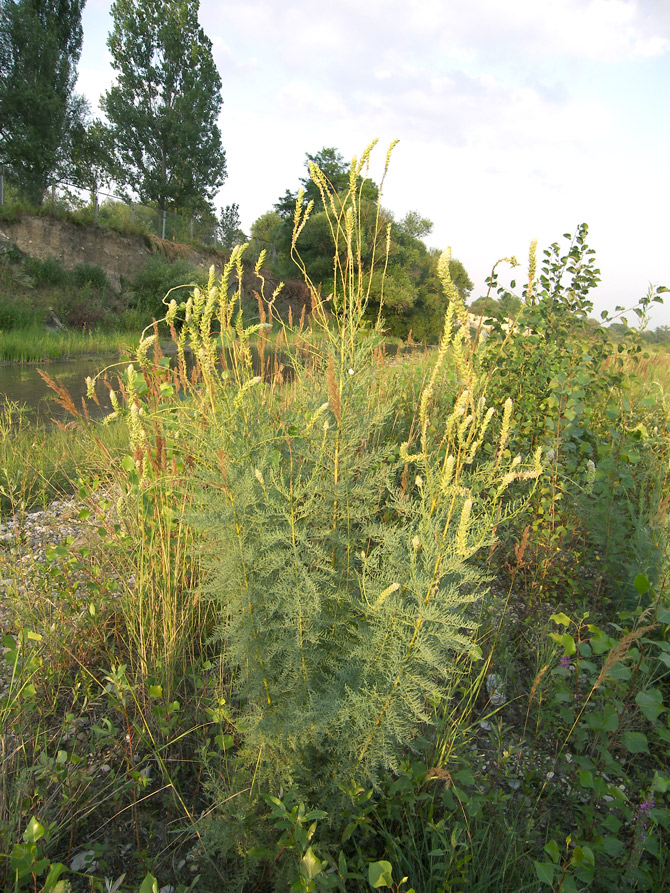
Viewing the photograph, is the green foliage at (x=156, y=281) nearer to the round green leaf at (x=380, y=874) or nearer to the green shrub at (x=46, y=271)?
the green shrub at (x=46, y=271)

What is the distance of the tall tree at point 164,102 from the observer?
23328 mm

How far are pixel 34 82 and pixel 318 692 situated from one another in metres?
25.3

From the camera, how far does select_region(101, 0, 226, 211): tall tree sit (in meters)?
A: 23.3

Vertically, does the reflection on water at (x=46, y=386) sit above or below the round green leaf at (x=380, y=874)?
below

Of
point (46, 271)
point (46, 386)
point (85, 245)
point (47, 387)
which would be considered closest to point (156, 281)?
point (85, 245)

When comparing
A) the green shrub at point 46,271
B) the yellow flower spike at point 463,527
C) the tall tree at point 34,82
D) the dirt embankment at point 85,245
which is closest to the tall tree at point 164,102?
the tall tree at point 34,82

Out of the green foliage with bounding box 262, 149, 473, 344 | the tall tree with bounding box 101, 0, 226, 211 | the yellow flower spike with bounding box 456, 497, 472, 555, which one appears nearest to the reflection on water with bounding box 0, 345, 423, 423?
the yellow flower spike with bounding box 456, 497, 472, 555

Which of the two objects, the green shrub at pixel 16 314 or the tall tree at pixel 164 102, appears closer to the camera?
the green shrub at pixel 16 314

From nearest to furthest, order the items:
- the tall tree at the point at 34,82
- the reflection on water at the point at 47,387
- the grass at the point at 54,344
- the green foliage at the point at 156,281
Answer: the reflection on water at the point at 47,387, the grass at the point at 54,344, the green foliage at the point at 156,281, the tall tree at the point at 34,82

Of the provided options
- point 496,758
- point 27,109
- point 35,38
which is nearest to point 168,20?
point 35,38

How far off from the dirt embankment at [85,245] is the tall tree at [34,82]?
12.7 feet

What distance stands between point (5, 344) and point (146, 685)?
10.6 metres

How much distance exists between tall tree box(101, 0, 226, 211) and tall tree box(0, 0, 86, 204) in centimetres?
430

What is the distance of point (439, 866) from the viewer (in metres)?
1.20
